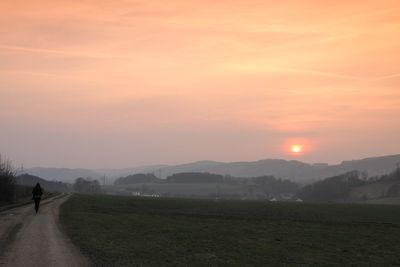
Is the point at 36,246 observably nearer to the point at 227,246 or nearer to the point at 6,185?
the point at 227,246

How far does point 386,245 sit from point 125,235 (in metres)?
17.9

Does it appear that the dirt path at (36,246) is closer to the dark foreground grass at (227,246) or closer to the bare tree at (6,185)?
the dark foreground grass at (227,246)

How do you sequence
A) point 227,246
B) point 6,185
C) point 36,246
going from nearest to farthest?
point 36,246 → point 227,246 → point 6,185

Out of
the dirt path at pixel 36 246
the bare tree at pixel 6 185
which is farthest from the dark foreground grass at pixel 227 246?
the bare tree at pixel 6 185

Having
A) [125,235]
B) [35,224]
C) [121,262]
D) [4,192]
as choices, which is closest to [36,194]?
[35,224]

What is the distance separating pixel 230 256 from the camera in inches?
939

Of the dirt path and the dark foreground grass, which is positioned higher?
the dirt path

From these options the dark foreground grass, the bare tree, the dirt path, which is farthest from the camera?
the bare tree

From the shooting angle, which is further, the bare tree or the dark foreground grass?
the bare tree

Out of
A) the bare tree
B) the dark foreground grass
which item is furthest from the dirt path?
the bare tree

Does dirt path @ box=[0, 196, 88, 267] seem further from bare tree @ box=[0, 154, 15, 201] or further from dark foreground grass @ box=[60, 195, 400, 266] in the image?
bare tree @ box=[0, 154, 15, 201]

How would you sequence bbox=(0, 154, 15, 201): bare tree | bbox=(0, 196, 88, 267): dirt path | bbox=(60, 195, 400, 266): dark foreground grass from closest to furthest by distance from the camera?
1. bbox=(0, 196, 88, 267): dirt path
2. bbox=(60, 195, 400, 266): dark foreground grass
3. bbox=(0, 154, 15, 201): bare tree

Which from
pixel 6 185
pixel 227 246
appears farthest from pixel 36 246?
pixel 6 185

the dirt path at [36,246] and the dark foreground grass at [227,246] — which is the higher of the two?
the dirt path at [36,246]
